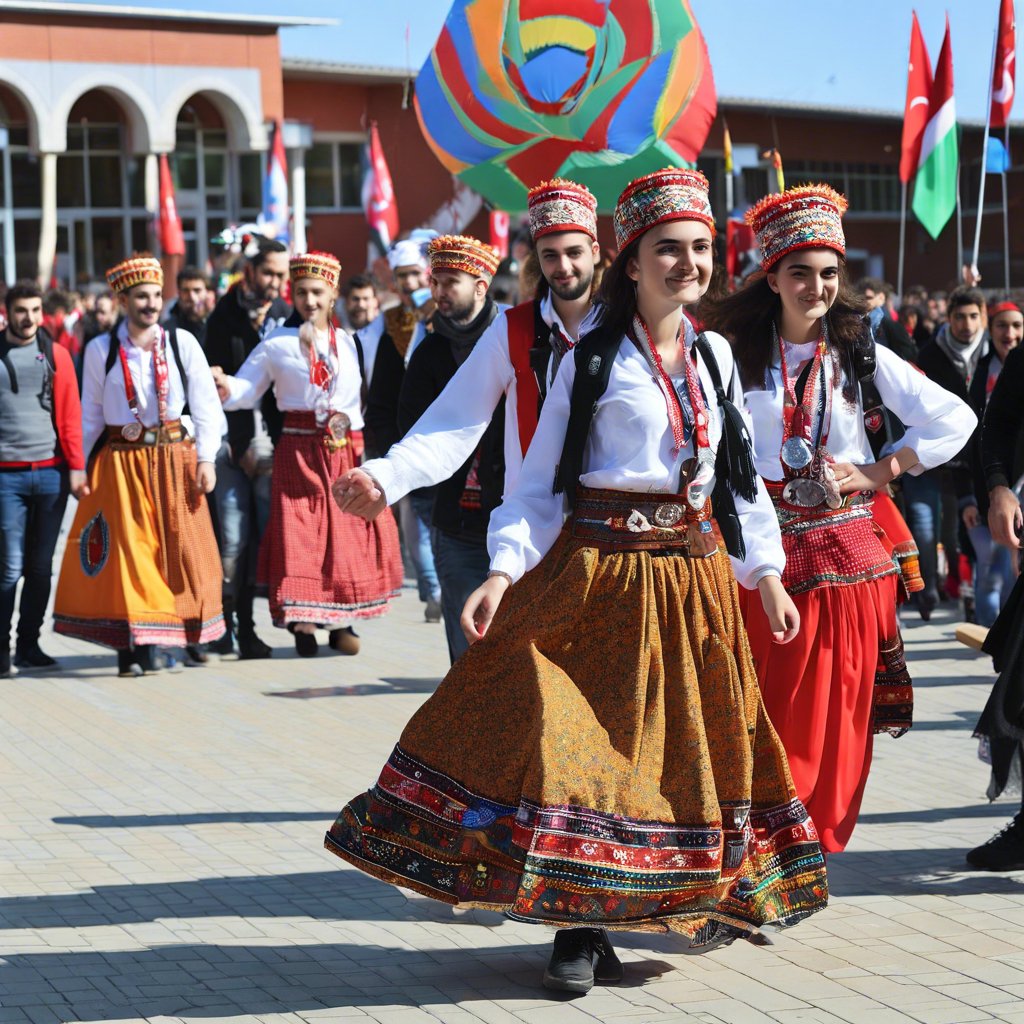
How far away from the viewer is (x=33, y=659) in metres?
10.8

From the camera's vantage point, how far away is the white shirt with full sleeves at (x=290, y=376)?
10.5 metres

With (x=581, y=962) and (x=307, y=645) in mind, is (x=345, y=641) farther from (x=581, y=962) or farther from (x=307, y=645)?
(x=581, y=962)

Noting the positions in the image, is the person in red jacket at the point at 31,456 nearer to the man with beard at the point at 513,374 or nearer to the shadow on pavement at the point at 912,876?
the man with beard at the point at 513,374

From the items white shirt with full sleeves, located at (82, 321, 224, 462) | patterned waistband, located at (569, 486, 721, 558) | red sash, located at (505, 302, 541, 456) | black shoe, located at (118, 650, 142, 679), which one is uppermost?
white shirt with full sleeves, located at (82, 321, 224, 462)

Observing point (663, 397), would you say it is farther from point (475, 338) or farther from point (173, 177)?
point (173, 177)

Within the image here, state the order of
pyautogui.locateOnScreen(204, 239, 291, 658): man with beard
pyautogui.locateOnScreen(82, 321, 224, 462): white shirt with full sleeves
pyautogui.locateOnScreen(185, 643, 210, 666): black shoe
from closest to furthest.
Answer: pyautogui.locateOnScreen(82, 321, 224, 462): white shirt with full sleeves, pyautogui.locateOnScreen(185, 643, 210, 666): black shoe, pyautogui.locateOnScreen(204, 239, 291, 658): man with beard

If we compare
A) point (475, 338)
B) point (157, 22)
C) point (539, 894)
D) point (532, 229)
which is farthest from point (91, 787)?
point (157, 22)

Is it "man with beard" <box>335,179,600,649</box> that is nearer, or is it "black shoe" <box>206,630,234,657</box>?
"man with beard" <box>335,179,600,649</box>

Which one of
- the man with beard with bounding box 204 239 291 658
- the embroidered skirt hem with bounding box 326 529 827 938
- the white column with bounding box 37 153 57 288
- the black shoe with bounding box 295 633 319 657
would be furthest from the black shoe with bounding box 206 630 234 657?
the white column with bounding box 37 153 57 288

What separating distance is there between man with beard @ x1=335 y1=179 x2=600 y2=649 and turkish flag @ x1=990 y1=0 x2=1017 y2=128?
11022 millimetres

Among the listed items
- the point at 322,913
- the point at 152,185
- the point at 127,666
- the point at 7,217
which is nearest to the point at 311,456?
the point at 127,666

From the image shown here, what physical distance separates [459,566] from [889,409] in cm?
182

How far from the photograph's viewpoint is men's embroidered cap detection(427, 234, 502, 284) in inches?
288

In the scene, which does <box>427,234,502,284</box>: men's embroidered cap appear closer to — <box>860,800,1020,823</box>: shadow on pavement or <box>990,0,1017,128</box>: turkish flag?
<box>860,800,1020,823</box>: shadow on pavement
